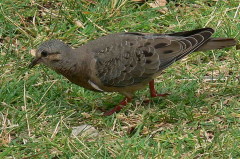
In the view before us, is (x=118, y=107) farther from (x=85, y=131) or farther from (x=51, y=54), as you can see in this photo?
(x=51, y=54)

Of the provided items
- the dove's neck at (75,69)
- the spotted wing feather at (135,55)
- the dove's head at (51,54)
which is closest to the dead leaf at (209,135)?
the spotted wing feather at (135,55)

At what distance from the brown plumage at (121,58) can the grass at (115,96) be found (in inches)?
11.1

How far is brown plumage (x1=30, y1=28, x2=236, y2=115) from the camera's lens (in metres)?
5.79

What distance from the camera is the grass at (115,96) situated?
5156 millimetres

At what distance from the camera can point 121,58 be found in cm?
589

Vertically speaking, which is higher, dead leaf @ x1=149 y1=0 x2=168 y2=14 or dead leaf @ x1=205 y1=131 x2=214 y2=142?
dead leaf @ x1=149 y1=0 x2=168 y2=14

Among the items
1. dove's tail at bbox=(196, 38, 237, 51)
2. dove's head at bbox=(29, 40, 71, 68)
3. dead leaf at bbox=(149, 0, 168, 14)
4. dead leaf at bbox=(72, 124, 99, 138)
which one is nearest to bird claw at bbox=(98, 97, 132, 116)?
dead leaf at bbox=(72, 124, 99, 138)

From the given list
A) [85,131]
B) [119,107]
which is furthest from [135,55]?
[85,131]

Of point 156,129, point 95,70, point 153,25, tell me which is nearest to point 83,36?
point 153,25

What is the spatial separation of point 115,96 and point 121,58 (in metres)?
0.65

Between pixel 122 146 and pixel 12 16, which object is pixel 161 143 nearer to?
pixel 122 146

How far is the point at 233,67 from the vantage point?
21.7ft

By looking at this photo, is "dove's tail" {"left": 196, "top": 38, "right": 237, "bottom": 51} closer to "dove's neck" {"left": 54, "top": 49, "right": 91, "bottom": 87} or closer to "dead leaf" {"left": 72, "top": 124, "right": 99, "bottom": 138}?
"dove's neck" {"left": 54, "top": 49, "right": 91, "bottom": 87}

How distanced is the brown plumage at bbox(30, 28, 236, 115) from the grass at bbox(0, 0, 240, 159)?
28cm
